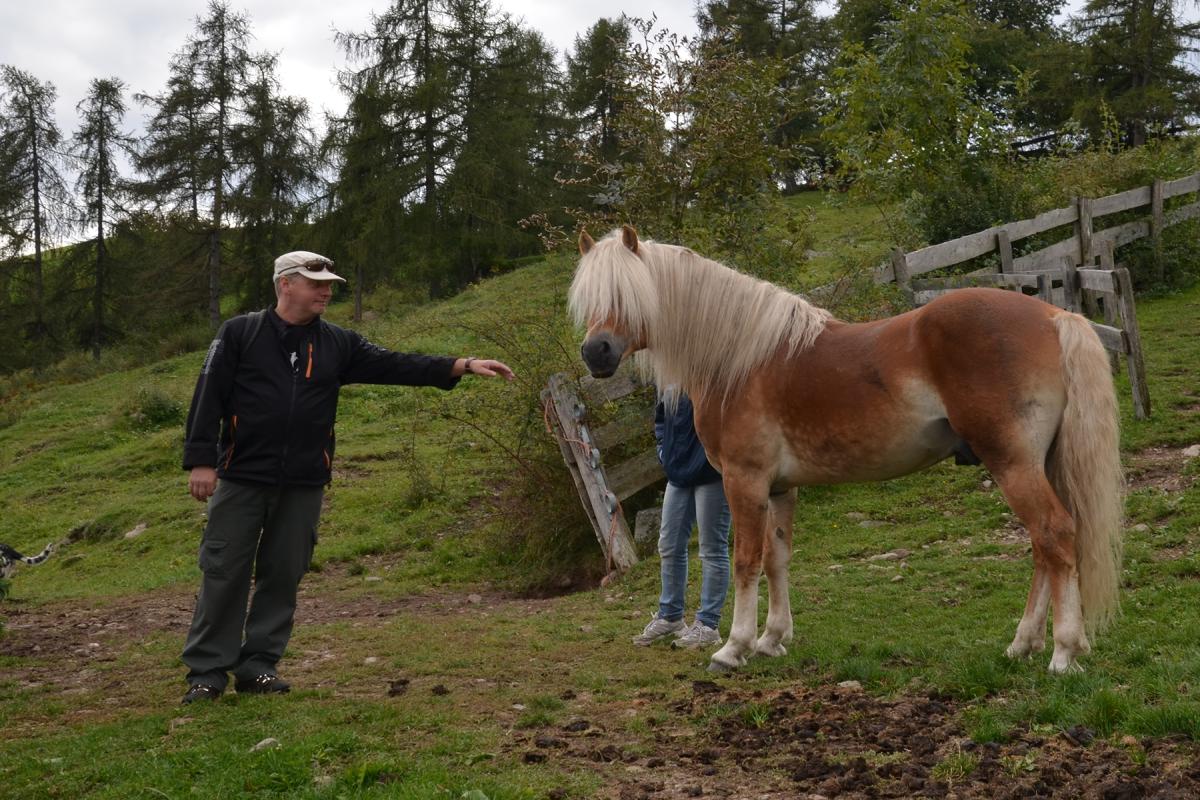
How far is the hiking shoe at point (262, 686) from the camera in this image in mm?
5305

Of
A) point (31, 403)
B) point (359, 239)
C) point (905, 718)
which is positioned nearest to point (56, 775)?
point (905, 718)

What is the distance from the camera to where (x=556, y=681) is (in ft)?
17.6

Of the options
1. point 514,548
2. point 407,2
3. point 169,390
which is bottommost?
point 514,548

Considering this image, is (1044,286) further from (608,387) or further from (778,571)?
(778,571)

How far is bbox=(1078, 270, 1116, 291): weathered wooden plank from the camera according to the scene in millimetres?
10477

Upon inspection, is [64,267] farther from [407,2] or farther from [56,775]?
[56,775]

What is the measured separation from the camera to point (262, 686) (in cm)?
530

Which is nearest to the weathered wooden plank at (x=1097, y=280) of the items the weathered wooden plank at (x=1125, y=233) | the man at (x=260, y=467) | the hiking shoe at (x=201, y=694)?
the weathered wooden plank at (x=1125, y=233)

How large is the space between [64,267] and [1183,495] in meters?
34.9

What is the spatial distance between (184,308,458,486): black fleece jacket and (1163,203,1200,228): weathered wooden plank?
14.6 meters

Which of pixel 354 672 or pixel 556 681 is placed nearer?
pixel 556 681

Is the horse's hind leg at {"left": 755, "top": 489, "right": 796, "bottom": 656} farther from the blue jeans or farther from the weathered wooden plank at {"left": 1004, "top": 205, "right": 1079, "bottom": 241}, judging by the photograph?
the weathered wooden plank at {"left": 1004, "top": 205, "right": 1079, "bottom": 241}

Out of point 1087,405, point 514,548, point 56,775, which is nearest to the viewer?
point 56,775

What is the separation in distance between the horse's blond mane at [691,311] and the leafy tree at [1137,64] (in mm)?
28064
